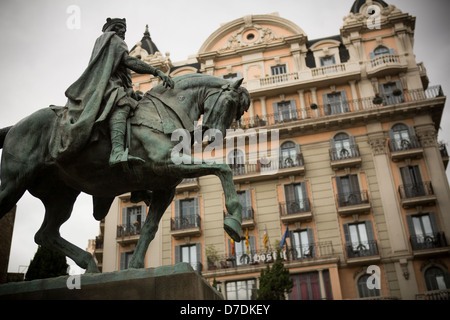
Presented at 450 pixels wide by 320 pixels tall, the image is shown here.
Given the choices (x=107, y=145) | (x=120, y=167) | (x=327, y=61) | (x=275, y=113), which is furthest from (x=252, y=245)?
(x=120, y=167)

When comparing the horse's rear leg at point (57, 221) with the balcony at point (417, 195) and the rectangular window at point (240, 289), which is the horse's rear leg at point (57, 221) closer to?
the rectangular window at point (240, 289)

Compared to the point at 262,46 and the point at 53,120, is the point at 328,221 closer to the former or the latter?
the point at 262,46

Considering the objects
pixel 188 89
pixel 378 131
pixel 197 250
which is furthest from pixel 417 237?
pixel 188 89

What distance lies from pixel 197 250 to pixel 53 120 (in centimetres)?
2670

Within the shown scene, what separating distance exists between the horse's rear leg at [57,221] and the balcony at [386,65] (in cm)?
3093

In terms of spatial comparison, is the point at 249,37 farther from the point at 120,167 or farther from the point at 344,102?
the point at 120,167

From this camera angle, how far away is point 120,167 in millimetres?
5387

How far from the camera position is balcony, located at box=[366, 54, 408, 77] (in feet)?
108

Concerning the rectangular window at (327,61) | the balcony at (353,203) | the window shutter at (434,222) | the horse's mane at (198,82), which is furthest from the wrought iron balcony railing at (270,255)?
the horse's mane at (198,82)

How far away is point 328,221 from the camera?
30312 mm

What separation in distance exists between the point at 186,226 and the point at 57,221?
86.1 feet

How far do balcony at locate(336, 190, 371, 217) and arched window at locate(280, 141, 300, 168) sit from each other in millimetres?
3991

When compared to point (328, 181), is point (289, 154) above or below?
above

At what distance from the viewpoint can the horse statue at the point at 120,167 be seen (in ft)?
17.7
